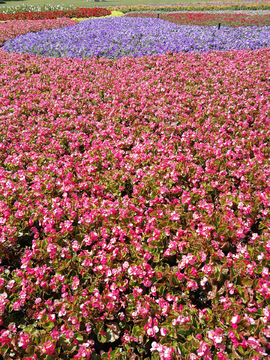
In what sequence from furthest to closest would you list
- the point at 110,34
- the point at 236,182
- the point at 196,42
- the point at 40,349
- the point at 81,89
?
1. the point at 110,34
2. the point at 196,42
3. the point at 81,89
4. the point at 236,182
5. the point at 40,349

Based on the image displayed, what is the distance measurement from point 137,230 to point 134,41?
12916 mm

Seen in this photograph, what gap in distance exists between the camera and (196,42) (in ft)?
41.0

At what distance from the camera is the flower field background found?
2.33 metres

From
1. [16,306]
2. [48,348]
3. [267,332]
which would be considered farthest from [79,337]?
[267,332]

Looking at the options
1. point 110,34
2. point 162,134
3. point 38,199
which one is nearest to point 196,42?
point 110,34

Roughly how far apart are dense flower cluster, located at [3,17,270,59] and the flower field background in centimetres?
648

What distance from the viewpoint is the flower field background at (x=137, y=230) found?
2330 millimetres

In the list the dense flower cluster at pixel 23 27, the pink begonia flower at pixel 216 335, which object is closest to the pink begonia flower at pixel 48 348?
the pink begonia flower at pixel 216 335

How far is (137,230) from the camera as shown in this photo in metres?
3.16

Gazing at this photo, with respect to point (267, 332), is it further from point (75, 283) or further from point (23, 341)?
point (23, 341)

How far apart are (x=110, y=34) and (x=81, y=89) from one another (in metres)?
8.54

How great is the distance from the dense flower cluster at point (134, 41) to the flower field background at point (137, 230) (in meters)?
6.48

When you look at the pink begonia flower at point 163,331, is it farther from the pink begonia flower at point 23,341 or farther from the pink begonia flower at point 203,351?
the pink begonia flower at point 23,341

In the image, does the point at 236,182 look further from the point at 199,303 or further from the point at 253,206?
the point at 199,303
